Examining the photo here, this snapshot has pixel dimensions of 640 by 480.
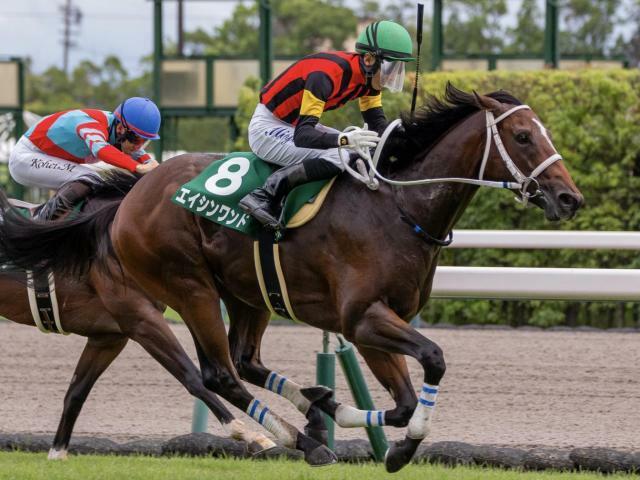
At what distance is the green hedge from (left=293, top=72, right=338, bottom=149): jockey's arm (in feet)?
17.9

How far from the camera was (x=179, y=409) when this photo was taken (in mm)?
6938

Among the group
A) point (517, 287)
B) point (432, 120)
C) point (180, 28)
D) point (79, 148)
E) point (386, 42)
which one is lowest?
point (517, 287)

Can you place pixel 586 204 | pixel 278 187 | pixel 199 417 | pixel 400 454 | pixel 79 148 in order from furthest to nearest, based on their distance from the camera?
pixel 586 204
pixel 79 148
pixel 199 417
pixel 278 187
pixel 400 454

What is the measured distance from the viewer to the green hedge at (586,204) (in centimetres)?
1027

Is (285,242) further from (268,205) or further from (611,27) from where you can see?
(611,27)

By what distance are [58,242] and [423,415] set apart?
2.12 metres

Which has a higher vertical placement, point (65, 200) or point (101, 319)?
point (65, 200)

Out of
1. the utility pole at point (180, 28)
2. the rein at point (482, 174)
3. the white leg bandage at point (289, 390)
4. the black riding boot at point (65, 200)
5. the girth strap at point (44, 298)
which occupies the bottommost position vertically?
the white leg bandage at point (289, 390)

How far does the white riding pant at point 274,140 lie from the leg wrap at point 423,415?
1103 millimetres

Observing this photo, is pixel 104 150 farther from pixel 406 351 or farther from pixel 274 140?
pixel 406 351

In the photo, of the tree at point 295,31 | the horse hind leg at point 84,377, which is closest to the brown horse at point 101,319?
the horse hind leg at point 84,377

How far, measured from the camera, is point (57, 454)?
18.7 ft

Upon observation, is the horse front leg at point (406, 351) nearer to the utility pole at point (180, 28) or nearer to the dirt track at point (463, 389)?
the dirt track at point (463, 389)

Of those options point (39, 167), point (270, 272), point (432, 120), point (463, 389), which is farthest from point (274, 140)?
point (463, 389)
